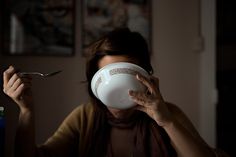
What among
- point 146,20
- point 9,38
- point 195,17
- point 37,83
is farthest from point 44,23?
point 195,17

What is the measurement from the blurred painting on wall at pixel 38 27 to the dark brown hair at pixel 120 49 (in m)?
0.57

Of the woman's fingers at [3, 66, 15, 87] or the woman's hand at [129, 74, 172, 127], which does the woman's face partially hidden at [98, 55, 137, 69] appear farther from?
the woman's fingers at [3, 66, 15, 87]

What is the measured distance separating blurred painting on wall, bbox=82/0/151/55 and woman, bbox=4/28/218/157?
0.55 m

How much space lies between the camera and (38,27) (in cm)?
141

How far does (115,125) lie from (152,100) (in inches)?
12.1

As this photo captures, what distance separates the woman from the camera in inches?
30.7

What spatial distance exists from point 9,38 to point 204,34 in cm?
107

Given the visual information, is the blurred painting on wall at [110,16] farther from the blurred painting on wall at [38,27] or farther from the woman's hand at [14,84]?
the woman's hand at [14,84]

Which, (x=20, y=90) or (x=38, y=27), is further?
(x=38, y=27)

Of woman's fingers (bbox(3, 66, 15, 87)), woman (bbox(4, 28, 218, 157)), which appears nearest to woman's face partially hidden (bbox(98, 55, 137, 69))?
woman (bbox(4, 28, 218, 157))
